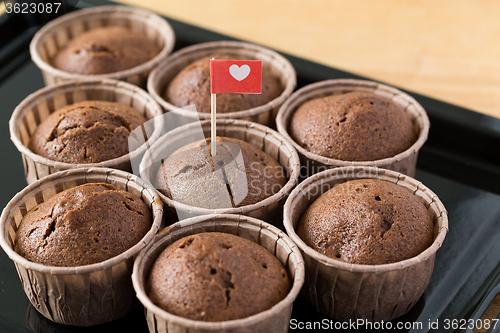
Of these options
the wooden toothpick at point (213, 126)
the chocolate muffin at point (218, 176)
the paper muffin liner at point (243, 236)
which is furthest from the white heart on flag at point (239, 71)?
the paper muffin liner at point (243, 236)

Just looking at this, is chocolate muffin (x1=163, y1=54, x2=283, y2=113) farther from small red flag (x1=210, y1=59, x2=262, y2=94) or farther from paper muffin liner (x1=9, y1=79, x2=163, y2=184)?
small red flag (x1=210, y1=59, x2=262, y2=94)

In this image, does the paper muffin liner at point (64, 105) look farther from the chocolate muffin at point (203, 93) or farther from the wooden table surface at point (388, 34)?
the wooden table surface at point (388, 34)

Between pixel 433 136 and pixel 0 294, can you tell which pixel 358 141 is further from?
pixel 0 294

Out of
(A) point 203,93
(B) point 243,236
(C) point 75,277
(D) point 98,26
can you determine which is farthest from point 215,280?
(D) point 98,26

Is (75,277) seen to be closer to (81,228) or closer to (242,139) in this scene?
(81,228)

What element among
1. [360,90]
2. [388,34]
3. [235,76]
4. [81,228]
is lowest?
[388,34]

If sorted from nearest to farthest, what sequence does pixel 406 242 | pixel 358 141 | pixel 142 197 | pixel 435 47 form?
pixel 406 242
pixel 142 197
pixel 358 141
pixel 435 47

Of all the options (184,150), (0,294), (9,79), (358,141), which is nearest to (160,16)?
(9,79)
